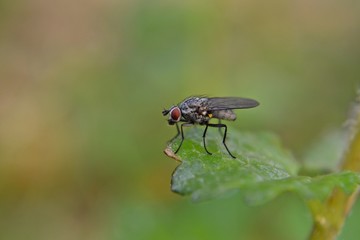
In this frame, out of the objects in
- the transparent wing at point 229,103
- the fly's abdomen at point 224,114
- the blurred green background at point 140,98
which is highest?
the transparent wing at point 229,103

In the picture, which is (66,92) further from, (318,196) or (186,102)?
(318,196)

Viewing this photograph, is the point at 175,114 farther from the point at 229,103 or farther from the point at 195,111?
the point at 229,103

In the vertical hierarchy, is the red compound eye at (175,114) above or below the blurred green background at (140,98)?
above

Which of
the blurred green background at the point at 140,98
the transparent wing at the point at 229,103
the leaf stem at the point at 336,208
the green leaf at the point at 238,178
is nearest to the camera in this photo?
the green leaf at the point at 238,178

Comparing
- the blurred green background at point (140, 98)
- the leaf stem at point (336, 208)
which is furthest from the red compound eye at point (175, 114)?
the blurred green background at point (140, 98)

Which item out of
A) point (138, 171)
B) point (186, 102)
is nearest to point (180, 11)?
point (138, 171)

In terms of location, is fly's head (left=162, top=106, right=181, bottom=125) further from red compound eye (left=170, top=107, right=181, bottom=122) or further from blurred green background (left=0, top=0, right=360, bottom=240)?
blurred green background (left=0, top=0, right=360, bottom=240)

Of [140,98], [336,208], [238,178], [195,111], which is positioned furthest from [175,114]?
[140,98]

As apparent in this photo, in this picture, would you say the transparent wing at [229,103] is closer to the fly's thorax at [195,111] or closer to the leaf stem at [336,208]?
the fly's thorax at [195,111]
